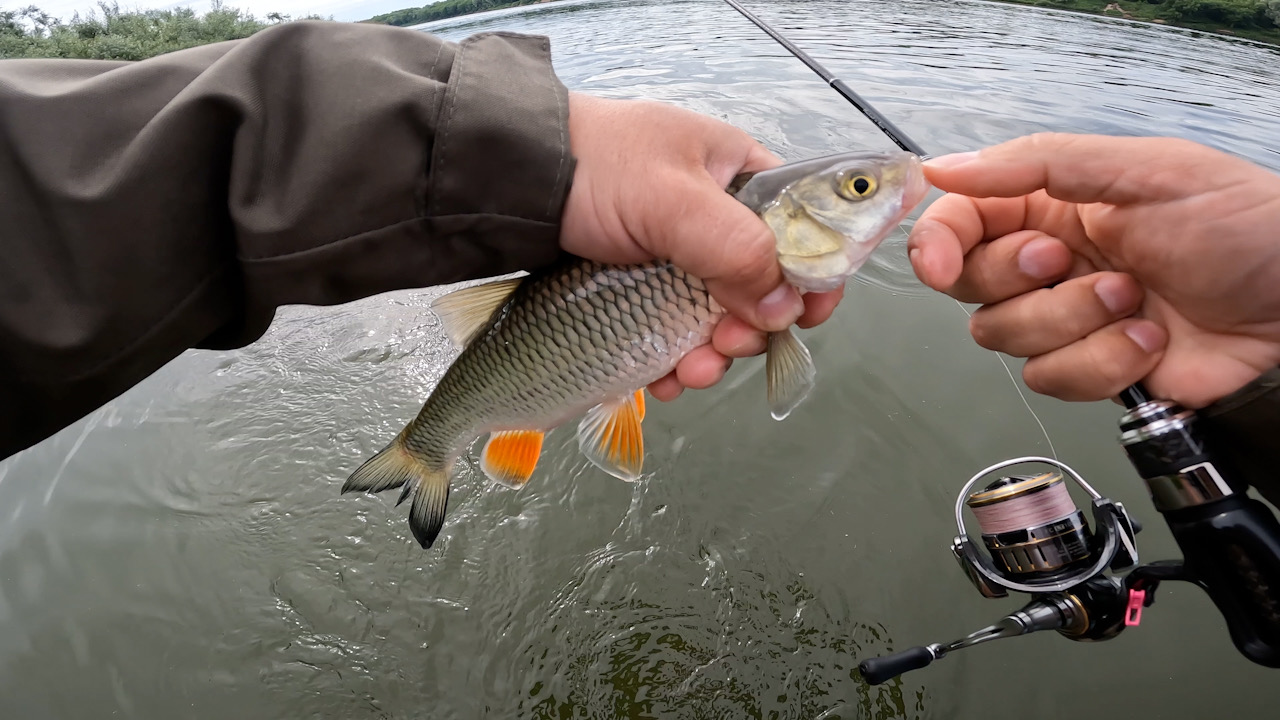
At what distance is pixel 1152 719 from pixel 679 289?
9.32ft

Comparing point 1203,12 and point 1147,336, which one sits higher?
point 1203,12

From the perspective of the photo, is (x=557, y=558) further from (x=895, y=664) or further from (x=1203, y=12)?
(x=1203, y=12)

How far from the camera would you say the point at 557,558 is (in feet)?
11.2

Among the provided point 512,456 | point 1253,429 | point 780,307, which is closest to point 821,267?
point 780,307

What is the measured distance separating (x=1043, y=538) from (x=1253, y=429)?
666 millimetres

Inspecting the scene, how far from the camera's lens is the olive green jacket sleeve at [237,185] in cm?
140

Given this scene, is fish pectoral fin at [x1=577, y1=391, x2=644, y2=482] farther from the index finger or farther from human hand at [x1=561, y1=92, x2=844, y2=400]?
the index finger

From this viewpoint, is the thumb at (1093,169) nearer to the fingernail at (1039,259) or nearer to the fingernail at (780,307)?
the fingernail at (1039,259)

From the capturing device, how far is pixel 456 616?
3.18 m

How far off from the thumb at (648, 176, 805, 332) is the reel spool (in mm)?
920

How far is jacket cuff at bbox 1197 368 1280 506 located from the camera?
1424 mm

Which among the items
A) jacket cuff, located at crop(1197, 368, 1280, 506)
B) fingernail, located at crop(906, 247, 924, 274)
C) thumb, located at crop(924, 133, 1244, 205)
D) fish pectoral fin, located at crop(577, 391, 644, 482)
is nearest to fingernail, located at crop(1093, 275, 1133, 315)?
thumb, located at crop(924, 133, 1244, 205)

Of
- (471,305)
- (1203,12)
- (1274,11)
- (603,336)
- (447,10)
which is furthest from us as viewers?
(447,10)

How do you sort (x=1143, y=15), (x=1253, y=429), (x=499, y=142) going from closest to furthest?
1. (x=1253, y=429)
2. (x=499, y=142)
3. (x=1143, y=15)
